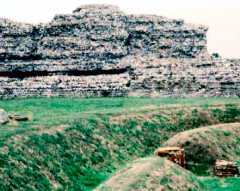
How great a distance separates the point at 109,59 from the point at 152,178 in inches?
1871

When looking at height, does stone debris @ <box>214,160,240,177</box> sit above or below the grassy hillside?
below

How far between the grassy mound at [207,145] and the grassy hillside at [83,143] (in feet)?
7.25

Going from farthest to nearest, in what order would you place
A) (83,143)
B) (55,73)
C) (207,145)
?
(55,73), (207,145), (83,143)

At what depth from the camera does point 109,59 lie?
67125 mm

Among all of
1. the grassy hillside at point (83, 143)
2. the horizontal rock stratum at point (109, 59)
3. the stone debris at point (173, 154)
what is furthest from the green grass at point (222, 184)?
the horizontal rock stratum at point (109, 59)

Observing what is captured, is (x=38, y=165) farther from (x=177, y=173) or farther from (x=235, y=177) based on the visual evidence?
(x=235, y=177)

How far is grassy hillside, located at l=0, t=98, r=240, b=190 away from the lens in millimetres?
22797

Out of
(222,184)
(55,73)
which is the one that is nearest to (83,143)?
(222,184)

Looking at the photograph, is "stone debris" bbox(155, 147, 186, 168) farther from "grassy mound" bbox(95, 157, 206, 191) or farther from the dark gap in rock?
the dark gap in rock

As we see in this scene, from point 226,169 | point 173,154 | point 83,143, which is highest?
point 83,143

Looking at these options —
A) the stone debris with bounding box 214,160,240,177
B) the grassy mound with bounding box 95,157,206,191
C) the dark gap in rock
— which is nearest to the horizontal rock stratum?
the dark gap in rock

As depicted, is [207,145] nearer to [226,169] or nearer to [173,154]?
[226,169]

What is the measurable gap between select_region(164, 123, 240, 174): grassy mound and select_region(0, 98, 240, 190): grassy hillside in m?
2.21

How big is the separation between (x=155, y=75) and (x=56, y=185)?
135ft
